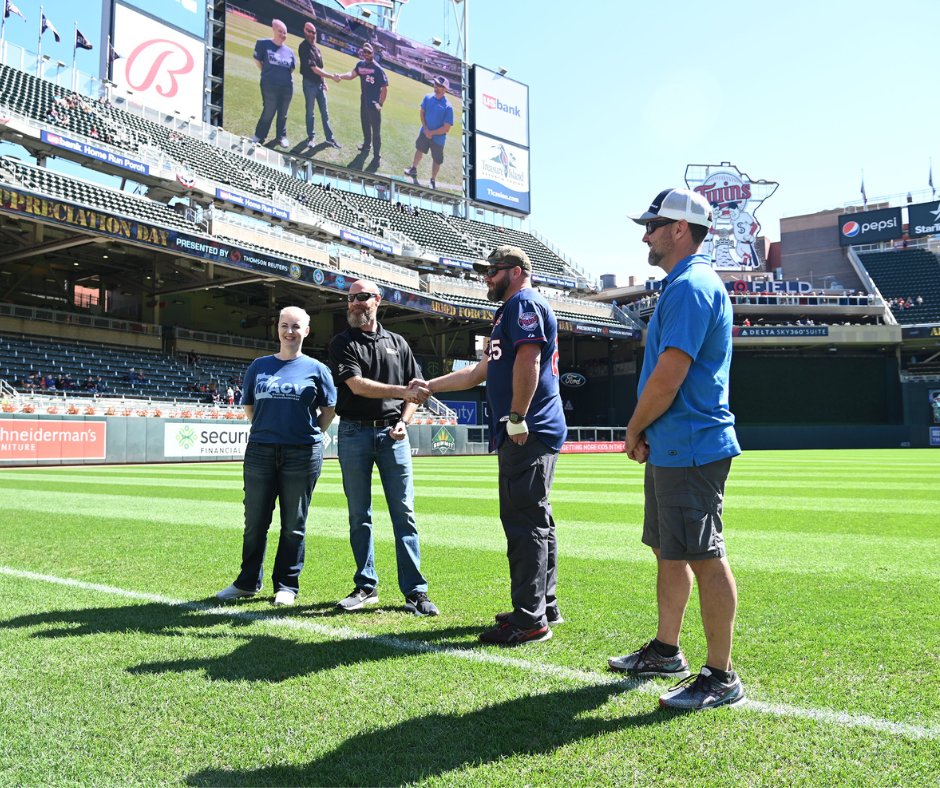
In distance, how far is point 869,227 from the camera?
194 feet

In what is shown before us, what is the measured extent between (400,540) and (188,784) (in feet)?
7.49

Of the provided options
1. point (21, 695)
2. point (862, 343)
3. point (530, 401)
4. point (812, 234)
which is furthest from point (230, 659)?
point (812, 234)

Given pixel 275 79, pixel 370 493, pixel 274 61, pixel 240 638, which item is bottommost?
pixel 240 638

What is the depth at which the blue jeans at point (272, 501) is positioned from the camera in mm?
4895

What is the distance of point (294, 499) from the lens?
16.1ft

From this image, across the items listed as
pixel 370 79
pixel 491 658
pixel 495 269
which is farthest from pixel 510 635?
pixel 370 79

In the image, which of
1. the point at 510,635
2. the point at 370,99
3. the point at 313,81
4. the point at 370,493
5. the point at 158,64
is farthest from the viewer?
the point at 370,99

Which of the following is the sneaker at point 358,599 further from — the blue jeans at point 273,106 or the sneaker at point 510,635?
the blue jeans at point 273,106

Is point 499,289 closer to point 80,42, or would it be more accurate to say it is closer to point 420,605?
point 420,605

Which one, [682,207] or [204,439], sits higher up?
[682,207]

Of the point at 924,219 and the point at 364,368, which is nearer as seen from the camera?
the point at 364,368

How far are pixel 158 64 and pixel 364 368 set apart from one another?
4576 cm

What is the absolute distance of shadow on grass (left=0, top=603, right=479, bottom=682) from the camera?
3359mm

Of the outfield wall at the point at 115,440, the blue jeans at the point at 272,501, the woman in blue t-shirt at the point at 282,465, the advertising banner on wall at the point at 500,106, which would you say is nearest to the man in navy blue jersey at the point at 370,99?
the advertising banner on wall at the point at 500,106
